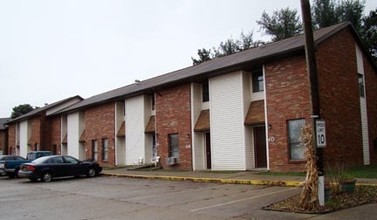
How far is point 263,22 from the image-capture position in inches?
1991

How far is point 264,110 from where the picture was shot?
68.9 ft

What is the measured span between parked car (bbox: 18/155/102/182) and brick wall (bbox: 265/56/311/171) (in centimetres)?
1104

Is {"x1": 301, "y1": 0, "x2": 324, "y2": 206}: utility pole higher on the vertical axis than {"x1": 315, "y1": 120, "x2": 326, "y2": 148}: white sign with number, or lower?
higher

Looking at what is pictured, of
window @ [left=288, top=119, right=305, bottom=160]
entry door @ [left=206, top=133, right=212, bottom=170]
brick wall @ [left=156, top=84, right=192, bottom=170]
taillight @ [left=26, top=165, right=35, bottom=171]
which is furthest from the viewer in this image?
brick wall @ [left=156, top=84, right=192, bottom=170]

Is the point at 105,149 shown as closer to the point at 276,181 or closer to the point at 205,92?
the point at 205,92

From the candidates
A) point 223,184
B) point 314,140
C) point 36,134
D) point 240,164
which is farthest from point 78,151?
point 314,140

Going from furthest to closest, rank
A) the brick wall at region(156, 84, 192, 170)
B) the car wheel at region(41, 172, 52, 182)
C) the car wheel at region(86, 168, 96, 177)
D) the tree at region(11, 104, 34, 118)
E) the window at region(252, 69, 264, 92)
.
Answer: the tree at region(11, 104, 34, 118) → the brick wall at region(156, 84, 192, 170) → the car wheel at region(86, 168, 96, 177) → the car wheel at region(41, 172, 52, 182) → the window at region(252, 69, 264, 92)

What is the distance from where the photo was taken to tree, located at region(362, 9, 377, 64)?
37.3 meters

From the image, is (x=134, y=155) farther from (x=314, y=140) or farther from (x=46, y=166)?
(x=314, y=140)

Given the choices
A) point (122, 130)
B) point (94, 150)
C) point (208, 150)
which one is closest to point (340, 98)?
point (208, 150)

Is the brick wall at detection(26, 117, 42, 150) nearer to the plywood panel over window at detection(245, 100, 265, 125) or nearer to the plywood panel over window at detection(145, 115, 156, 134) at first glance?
the plywood panel over window at detection(145, 115, 156, 134)

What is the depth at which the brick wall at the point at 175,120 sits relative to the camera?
2548 cm

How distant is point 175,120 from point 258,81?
6.61 metres

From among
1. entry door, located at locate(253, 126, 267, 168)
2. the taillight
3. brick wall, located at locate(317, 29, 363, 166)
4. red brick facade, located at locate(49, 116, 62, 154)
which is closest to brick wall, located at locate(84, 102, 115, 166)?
red brick facade, located at locate(49, 116, 62, 154)
